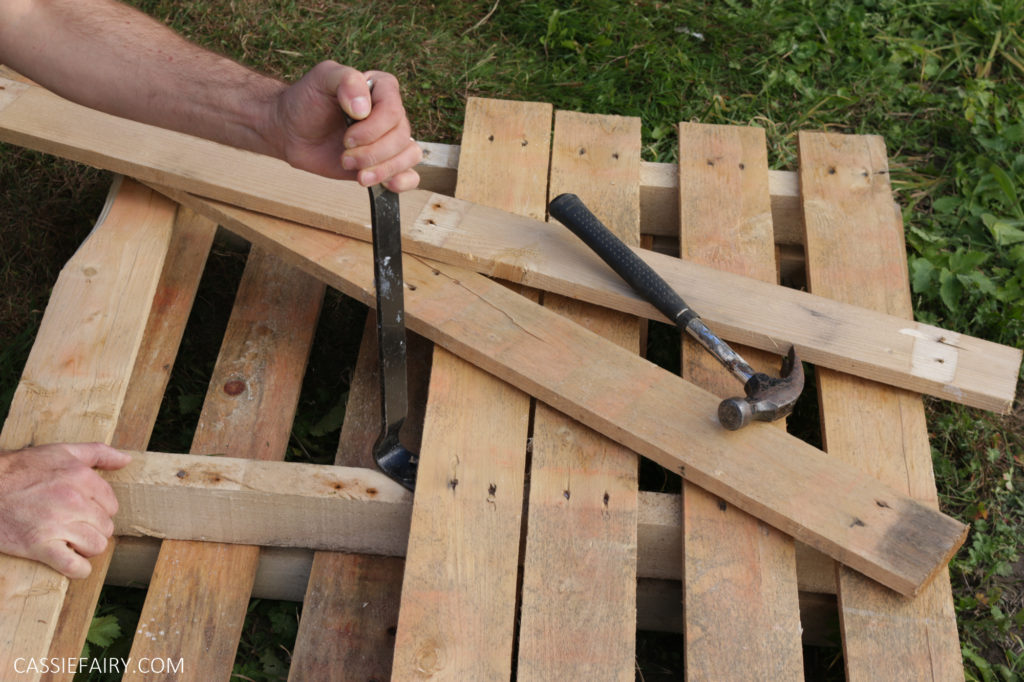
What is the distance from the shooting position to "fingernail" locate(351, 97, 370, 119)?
5.56ft

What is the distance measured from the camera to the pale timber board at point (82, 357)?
1.92m

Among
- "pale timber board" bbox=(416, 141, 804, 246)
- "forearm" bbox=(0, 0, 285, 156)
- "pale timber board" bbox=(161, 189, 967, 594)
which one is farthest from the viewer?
"pale timber board" bbox=(416, 141, 804, 246)

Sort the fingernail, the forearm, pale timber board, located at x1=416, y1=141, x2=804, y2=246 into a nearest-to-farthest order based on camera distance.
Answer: the fingernail < the forearm < pale timber board, located at x1=416, y1=141, x2=804, y2=246

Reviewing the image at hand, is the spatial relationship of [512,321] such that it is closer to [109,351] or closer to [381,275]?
[381,275]

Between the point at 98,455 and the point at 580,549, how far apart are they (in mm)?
1040

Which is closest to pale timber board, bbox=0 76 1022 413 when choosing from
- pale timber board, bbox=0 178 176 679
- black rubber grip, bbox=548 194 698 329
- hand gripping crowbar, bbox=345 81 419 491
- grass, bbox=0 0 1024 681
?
black rubber grip, bbox=548 194 698 329

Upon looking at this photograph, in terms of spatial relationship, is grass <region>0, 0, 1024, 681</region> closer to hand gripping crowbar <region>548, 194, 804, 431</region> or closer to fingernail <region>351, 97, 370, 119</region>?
hand gripping crowbar <region>548, 194, 804, 431</region>

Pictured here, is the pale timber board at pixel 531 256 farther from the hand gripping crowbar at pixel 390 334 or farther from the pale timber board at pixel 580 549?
the hand gripping crowbar at pixel 390 334

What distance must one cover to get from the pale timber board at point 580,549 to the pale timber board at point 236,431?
69 centimetres

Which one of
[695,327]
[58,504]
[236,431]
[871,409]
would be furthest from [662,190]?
[58,504]

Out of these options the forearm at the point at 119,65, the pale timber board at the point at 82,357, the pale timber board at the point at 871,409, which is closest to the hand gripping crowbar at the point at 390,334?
the forearm at the point at 119,65

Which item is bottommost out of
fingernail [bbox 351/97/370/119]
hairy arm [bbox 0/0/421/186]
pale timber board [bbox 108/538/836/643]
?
pale timber board [bbox 108/538/836/643]

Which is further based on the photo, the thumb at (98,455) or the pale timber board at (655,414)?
the thumb at (98,455)

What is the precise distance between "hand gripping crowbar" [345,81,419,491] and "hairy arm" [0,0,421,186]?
24 cm
